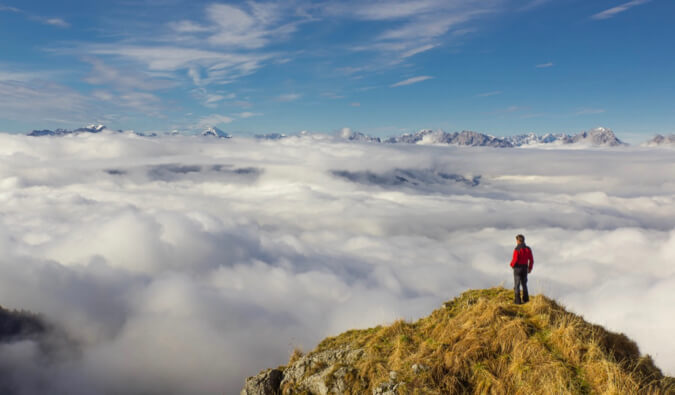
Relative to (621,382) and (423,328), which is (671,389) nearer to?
(621,382)

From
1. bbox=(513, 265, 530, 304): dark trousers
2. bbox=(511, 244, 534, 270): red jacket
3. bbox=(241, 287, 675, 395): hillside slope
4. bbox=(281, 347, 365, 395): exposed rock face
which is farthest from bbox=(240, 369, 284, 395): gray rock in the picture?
bbox=(511, 244, 534, 270): red jacket

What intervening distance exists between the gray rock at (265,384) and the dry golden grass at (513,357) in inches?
151

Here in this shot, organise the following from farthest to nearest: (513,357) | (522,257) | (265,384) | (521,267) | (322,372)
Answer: (522,257)
(521,267)
(265,384)
(322,372)
(513,357)

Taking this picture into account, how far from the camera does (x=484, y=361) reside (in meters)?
11.4

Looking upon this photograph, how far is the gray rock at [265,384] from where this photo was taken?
46.0ft

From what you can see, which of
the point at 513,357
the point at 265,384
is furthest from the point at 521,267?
the point at 265,384

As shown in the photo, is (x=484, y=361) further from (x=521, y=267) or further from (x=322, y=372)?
(x=521, y=267)

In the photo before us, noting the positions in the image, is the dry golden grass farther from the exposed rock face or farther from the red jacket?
the red jacket

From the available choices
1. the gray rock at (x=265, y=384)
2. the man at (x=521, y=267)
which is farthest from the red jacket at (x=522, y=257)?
the gray rock at (x=265, y=384)

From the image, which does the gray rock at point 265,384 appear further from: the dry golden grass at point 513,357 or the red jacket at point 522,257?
the red jacket at point 522,257

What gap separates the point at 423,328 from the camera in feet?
48.9

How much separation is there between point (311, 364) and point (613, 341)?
11.5m

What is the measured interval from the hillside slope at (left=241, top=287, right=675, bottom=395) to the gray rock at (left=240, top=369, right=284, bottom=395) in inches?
1.5

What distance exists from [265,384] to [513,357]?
976cm
